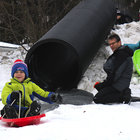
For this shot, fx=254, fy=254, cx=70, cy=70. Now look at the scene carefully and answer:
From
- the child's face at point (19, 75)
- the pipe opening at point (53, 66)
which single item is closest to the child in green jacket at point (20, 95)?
the child's face at point (19, 75)

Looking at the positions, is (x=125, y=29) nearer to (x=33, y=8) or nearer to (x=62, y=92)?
(x=33, y=8)

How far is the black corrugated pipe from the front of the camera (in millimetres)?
5047

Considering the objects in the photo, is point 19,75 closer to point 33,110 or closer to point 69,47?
point 33,110

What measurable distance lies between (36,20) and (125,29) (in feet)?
12.5

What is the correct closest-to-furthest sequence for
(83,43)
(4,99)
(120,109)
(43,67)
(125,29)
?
1. (4,99)
2. (120,109)
3. (83,43)
4. (43,67)
5. (125,29)

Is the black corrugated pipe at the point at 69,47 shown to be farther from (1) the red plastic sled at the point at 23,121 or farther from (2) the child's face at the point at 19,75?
(1) the red plastic sled at the point at 23,121

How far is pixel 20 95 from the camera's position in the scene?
291 cm

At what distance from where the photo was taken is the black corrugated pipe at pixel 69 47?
5047mm

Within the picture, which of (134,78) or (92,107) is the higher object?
(134,78)

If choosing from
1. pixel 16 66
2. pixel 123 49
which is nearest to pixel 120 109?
pixel 123 49

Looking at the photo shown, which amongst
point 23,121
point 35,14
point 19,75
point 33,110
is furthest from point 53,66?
point 23,121

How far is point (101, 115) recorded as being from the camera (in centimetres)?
326

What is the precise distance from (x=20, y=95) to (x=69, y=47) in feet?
7.13

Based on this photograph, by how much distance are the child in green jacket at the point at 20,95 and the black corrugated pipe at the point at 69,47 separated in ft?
5.50
